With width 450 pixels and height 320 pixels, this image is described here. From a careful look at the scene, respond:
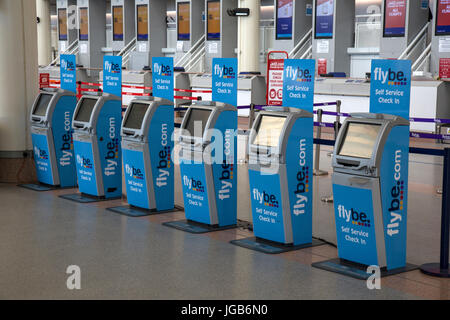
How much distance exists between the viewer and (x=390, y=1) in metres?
13.9

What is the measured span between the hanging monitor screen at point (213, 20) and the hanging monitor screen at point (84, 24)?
6.24 metres

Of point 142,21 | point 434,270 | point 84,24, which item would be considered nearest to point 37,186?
point 434,270

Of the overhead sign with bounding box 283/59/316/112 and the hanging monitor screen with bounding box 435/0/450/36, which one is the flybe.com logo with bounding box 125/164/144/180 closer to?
the overhead sign with bounding box 283/59/316/112

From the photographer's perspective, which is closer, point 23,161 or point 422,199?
point 422,199

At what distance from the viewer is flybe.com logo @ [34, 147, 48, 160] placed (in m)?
7.39

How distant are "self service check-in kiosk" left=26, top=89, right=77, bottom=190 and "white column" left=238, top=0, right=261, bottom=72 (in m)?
8.87

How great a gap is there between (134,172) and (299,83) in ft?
6.31

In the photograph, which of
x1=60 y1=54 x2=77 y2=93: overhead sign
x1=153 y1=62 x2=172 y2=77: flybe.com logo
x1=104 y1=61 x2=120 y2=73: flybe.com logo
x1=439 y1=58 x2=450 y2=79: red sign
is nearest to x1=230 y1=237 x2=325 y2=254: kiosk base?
x1=153 y1=62 x2=172 y2=77: flybe.com logo

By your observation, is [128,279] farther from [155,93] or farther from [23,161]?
[23,161]

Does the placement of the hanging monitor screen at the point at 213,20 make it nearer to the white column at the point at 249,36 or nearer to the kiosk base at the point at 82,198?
the white column at the point at 249,36

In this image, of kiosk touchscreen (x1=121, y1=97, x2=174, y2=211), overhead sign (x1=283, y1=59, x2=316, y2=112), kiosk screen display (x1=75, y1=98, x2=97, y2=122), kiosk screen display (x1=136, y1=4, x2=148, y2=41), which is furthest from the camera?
kiosk screen display (x1=136, y1=4, x2=148, y2=41)

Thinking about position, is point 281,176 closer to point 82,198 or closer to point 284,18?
point 82,198

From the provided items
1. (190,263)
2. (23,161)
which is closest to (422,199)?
(190,263)
